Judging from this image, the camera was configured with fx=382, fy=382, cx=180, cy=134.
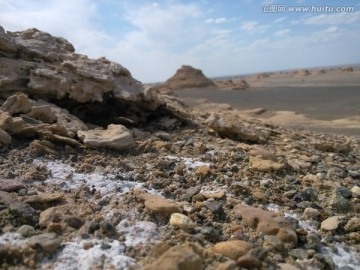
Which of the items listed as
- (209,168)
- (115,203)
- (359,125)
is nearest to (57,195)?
(115,203)

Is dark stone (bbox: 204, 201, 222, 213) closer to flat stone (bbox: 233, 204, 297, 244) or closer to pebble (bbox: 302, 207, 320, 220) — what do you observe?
flat stone (bbox: 233, 204, 297, 244)

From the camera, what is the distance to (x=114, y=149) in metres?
4.46

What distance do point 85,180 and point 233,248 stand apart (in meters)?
1.66

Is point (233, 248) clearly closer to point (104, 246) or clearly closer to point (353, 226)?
point (104, 246)

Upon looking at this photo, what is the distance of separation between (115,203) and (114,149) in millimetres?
1371

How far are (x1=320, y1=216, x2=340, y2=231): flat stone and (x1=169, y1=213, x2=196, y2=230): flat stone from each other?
1.12 meters

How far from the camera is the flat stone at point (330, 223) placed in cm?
312

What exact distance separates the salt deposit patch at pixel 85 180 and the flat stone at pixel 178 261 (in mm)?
1289

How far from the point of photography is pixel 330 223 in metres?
3.16

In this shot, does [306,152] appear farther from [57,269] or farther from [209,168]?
[57,269]

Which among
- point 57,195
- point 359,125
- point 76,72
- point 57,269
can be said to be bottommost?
point 359,125

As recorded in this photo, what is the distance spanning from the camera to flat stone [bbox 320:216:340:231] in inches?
123

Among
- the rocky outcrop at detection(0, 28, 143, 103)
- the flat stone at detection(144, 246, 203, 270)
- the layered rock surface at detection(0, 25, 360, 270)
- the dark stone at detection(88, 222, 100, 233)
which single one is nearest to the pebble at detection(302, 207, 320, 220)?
the layered rock surface at detection(0, 25, 360, 270)

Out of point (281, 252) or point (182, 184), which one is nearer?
point (281, 252)
